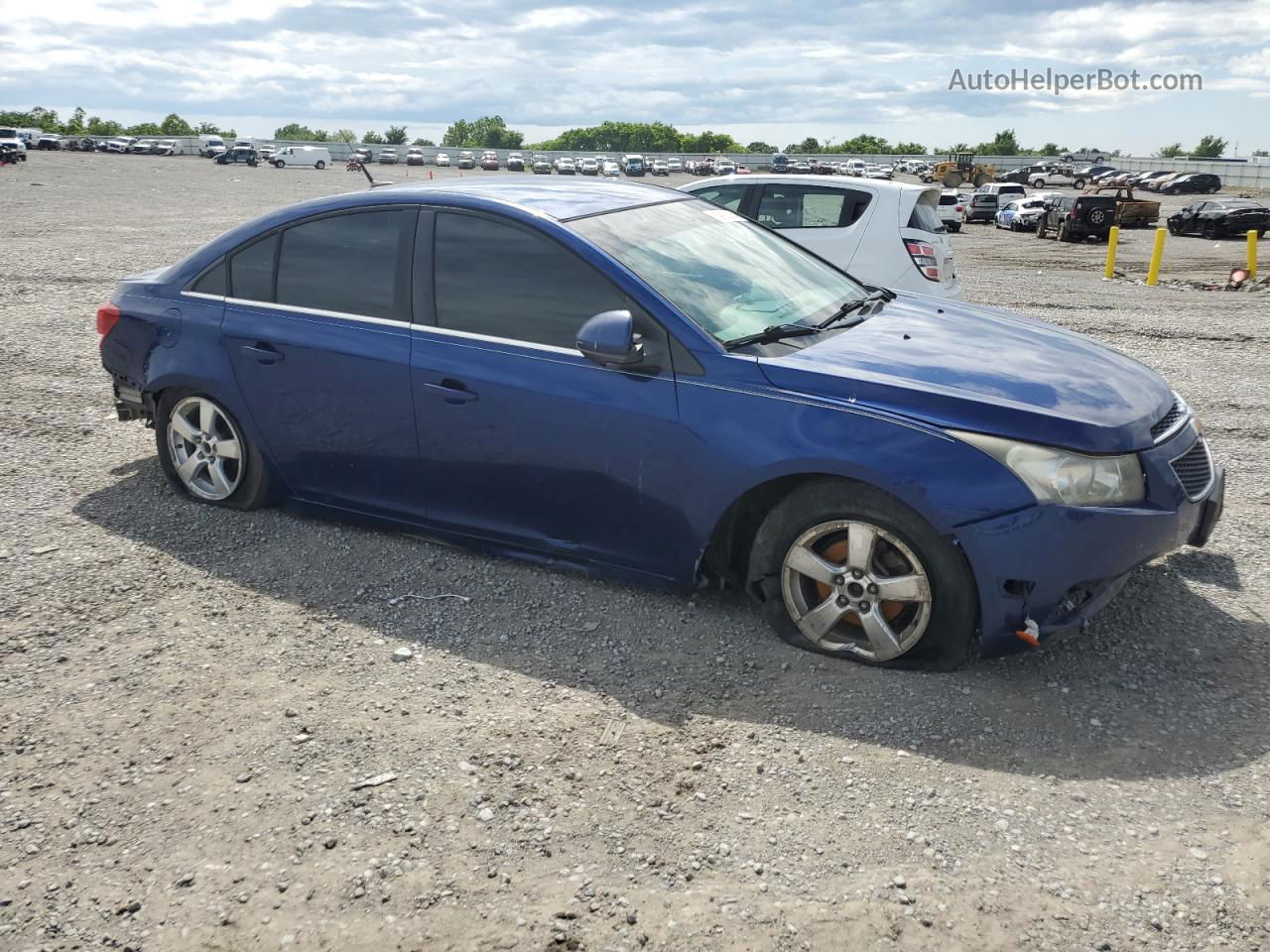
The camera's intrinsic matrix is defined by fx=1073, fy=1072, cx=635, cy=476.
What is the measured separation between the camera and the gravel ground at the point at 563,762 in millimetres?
2713

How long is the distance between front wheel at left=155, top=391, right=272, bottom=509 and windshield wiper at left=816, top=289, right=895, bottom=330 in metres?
2.77

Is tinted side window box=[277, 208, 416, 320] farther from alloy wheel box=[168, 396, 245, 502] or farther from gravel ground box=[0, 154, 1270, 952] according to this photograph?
gravel ground box=[0, 154, 1270, 952]

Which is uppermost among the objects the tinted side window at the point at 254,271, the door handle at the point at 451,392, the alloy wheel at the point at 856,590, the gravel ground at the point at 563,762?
the tinted side window at the point at 254,271

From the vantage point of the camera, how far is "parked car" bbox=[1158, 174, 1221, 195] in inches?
2191

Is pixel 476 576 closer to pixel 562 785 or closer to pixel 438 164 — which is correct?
pixel 562 785

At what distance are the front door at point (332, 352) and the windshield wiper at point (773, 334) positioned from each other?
142 cm

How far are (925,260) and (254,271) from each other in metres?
7.12

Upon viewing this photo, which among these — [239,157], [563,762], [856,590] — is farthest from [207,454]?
[239,157]

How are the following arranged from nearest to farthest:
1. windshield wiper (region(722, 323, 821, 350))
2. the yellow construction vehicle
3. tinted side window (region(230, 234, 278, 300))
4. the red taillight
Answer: windshield wiper (region(722, 323, 821, 350))
tinted side window (region(230, 234, 278, 300))
the red taillight
the yellow construction vehicle

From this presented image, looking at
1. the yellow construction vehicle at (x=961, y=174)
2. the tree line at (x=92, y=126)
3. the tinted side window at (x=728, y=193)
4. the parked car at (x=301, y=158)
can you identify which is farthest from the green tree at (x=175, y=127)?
the tinted side window at (x=728, y=193)

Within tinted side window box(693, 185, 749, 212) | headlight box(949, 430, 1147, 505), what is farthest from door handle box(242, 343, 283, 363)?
tinted side window box(693, 185, 749, 212)

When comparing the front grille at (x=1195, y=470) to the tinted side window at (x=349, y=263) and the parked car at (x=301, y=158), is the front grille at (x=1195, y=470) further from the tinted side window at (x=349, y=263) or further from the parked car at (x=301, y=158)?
the parked car at (x=301, y=158)

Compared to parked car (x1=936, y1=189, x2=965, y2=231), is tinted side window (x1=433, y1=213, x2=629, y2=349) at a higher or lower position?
higher

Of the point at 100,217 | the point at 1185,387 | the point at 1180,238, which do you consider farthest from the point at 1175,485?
the point at 1180,238
